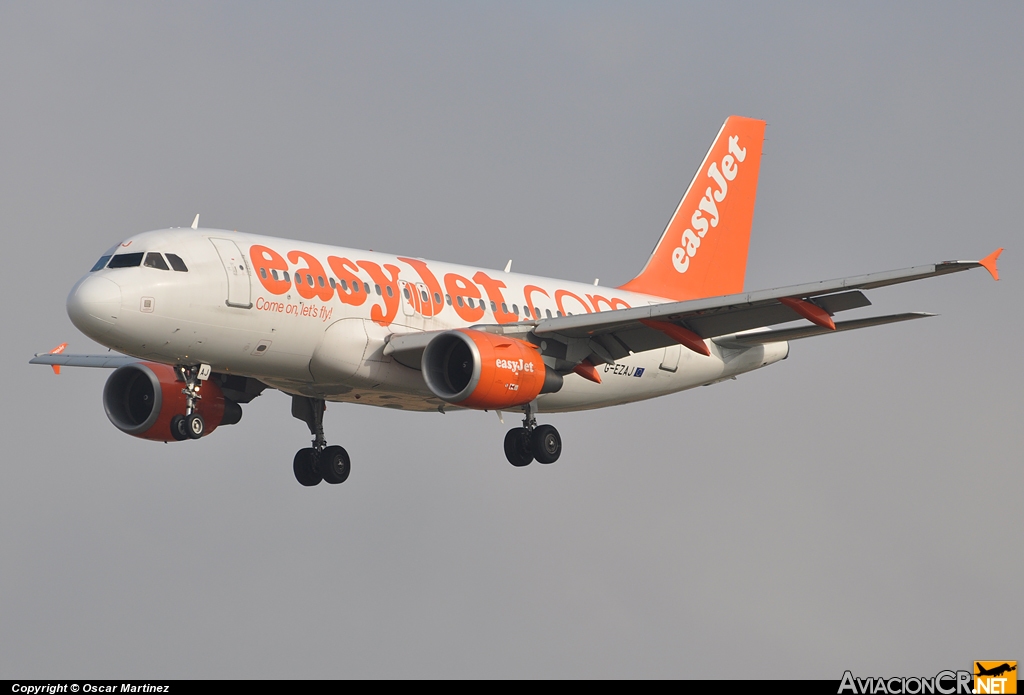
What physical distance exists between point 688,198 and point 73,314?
21.8m

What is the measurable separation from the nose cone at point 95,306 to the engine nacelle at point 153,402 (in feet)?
22.0

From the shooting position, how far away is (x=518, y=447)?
37.2m

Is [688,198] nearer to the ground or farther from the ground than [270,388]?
farther from the ground

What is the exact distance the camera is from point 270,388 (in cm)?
3931

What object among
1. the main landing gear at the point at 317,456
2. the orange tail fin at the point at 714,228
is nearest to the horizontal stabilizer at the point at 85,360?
the main landing gear at the point at 317,456

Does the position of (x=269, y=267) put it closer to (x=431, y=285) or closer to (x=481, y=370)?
(x=431, y=285)

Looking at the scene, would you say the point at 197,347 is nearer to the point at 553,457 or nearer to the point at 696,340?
the point at 553,457

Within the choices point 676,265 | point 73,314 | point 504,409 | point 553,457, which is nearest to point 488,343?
point 504,409

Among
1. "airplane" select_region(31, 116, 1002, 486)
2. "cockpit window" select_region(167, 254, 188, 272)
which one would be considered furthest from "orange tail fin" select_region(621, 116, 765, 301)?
"cockpit window" select_region(167, 254, 188, 272)

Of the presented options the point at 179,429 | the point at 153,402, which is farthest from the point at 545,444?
the point at 153,402

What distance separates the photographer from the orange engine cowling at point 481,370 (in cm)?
3369

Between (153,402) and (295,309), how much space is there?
692cm

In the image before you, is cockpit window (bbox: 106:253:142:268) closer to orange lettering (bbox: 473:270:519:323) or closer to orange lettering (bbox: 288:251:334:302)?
orange lettering (bbox: 288:251:334:302)

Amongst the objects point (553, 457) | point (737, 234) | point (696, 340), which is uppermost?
point (737, 234)
